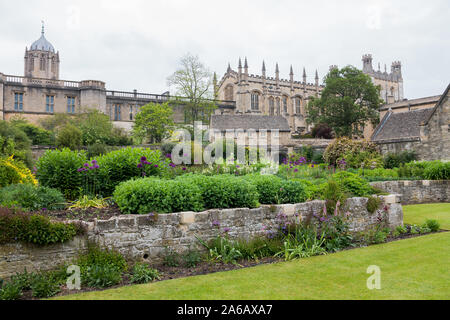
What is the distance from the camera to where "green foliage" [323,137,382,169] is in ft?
62.0

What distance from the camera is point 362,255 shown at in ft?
21.5

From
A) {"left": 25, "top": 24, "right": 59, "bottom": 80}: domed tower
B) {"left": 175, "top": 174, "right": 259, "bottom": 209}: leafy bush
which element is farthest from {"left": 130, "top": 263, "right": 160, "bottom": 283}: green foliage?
{"left": 25, "top": 24, "right": 59, "bottom": 80}: domed tower

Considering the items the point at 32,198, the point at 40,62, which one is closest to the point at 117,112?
the point at 40,62

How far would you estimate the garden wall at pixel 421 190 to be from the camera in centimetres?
1383

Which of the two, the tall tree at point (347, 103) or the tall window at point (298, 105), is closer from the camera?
the tall tree at point (347, 103)

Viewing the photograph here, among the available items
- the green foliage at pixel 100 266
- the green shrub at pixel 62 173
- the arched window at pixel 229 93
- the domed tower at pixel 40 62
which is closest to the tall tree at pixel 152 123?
the arched window at pixel 229 93

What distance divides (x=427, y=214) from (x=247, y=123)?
1007 inches

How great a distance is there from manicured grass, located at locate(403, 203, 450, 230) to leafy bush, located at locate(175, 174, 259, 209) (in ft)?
18.9

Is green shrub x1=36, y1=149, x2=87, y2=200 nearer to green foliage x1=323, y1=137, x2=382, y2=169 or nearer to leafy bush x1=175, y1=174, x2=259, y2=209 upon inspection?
leafy bush x1=175, y1=174, x2=259, y2=209

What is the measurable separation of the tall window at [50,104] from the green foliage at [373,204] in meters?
43.4

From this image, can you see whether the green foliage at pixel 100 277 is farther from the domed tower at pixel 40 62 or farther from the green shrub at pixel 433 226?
the domed tower at pixel 40 62

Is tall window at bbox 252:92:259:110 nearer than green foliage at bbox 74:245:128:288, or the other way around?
green foliage at bbox 74:245:128:288

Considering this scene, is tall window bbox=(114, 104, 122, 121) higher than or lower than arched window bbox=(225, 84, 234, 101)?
lower
